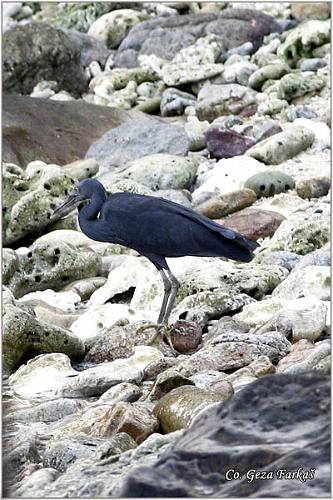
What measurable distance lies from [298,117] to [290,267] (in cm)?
560

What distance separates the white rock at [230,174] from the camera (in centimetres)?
1252

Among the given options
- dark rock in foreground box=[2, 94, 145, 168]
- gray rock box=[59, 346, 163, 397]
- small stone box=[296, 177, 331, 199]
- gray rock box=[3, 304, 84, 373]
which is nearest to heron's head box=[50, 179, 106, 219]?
gray rock box=[3, 304, 84, 373]

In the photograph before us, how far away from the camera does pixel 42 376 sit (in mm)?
7133

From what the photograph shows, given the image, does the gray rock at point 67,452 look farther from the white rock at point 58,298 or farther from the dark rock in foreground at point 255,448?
the white rock at point 58,298

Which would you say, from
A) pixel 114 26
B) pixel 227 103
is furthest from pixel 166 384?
pixel 114 26

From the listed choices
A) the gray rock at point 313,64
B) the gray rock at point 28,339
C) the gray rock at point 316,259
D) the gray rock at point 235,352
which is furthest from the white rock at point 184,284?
the gray rock at point 313,64

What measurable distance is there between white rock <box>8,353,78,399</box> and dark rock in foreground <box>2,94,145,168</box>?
720 centimetres

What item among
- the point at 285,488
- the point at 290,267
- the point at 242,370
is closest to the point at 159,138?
the point at 290,267

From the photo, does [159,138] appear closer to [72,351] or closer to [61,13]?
[72,351]

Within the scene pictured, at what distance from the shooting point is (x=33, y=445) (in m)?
5.38

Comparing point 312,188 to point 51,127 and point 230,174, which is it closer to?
point 230,174

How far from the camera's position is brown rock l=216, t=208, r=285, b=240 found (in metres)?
10.8

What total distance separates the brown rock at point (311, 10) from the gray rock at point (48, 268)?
10.1 m

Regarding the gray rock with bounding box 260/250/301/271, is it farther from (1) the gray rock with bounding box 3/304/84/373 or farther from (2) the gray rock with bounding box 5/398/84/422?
(2) the gray rock with bounding box 5/398/84/422
